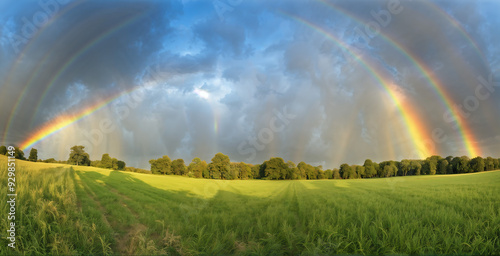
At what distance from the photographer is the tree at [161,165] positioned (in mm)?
47062

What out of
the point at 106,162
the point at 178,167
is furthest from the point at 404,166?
the point at 106,162

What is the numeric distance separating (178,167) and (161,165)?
168 inches

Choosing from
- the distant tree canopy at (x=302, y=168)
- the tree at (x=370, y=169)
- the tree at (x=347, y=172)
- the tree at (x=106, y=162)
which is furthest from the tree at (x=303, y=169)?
the tree at (x=106, y=162)

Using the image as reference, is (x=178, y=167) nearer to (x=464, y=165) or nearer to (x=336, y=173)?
(x=336, y=173)

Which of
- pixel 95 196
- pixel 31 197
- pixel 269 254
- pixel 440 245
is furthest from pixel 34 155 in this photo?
pixel 440 245

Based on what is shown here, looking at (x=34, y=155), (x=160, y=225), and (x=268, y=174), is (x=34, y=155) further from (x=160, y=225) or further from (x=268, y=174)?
(x=268, y=174)

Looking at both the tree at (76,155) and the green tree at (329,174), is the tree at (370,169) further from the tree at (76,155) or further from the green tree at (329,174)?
the tree at (76,155)

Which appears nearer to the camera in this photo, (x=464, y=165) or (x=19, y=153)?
(x=19, y=153)

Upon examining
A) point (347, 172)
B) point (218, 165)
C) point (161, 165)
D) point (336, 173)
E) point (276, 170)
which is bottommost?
point (336, 173)

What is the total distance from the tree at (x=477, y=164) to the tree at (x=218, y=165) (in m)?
93.8

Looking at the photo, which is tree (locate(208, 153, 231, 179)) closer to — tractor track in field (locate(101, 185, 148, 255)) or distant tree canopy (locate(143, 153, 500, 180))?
distant tree canopy (locate(143, 153, 500, 180))

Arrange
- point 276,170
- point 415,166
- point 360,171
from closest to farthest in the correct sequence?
point 276,170 < point 415,166 < point 360,171

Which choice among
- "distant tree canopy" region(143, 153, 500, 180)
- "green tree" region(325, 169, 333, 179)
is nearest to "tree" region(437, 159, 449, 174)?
"distant tree canopy" region(143, 153, 500, 180)

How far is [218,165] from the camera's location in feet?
147
